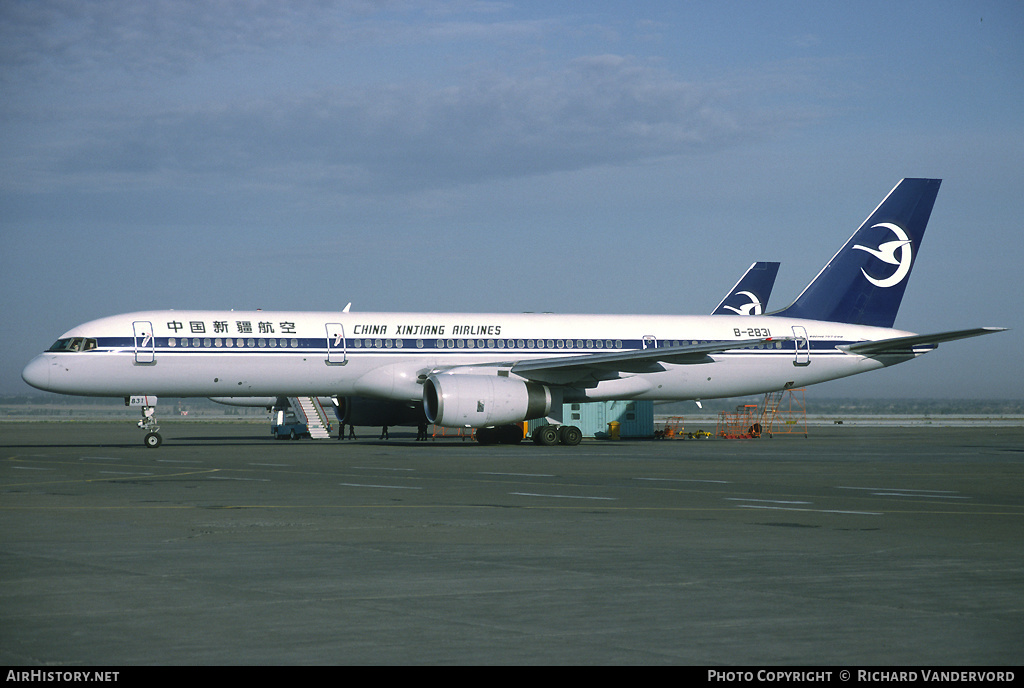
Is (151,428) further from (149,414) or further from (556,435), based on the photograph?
(556,435)

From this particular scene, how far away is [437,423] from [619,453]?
5853 mm

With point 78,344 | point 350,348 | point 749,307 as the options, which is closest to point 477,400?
point 350,348

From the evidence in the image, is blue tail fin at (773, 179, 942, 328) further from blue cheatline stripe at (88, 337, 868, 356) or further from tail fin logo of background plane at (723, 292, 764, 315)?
tail fin logo of background plane at (723, 292, 764, 315)

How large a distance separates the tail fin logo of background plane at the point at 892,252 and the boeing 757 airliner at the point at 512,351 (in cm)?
6

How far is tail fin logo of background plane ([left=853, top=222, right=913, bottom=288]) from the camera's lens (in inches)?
1737

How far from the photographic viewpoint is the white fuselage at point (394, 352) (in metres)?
35.0

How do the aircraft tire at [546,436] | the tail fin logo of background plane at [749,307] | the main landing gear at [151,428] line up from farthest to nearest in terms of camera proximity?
the tail fin logo of background plane at [749,307] → the aircraft tire at [546,436] → the main landing gear at [151,428]

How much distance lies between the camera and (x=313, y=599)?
8.55 m

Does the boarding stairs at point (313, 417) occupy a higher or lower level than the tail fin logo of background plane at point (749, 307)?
lower

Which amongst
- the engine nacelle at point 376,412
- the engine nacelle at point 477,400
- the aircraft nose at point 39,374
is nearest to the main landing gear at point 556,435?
the engine nacelle at point 477,400

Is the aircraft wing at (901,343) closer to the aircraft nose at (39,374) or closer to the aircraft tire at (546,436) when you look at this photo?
the aircraft tire at (546,436)

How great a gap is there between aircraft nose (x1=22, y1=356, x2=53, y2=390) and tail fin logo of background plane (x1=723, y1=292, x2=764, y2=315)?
3473cm

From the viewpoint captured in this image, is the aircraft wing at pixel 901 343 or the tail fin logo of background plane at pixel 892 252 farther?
the tail fin logo of background plane at pixel 892 252

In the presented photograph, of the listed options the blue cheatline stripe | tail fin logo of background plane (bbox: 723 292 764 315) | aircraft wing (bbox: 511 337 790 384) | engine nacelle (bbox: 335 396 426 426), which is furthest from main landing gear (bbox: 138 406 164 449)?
tail fin logo of background plane (bbox: 723 292 764 315)
